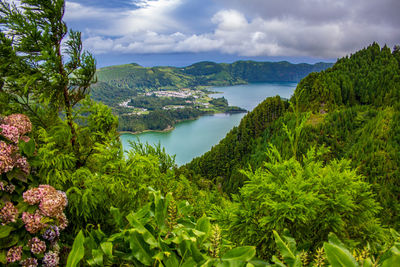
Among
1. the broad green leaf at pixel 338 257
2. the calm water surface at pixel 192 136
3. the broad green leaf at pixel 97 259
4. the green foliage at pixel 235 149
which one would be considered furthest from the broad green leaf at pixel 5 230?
the calm water surface at pixel 192 136

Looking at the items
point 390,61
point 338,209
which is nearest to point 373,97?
point 390,61

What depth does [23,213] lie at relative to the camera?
72.9 inches

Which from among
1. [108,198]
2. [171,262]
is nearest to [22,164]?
[108,198]

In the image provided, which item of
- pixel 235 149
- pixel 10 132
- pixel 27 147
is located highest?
pixel 10 132

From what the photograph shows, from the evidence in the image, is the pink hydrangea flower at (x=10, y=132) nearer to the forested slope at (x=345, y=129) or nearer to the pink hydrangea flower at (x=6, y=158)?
the pink hydrangea flower at (x=6, y=158)

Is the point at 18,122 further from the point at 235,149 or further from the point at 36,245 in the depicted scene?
the point at 235,149

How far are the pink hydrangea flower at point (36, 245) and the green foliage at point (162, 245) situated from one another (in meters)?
0.62

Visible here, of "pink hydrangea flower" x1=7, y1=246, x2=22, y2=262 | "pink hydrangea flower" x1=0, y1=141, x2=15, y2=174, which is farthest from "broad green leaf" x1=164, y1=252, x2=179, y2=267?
"pink hydrangea flower" x1=0, y1=141, x2=15, y2=174

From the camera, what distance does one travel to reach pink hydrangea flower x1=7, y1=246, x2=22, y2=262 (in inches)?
68.4

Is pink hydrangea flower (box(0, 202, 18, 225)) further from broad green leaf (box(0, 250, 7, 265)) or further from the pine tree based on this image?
the pine tree

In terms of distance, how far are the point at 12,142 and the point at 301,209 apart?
3.37m

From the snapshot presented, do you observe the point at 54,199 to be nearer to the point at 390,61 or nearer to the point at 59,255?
the point at 59,255

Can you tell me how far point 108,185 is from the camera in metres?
3.26

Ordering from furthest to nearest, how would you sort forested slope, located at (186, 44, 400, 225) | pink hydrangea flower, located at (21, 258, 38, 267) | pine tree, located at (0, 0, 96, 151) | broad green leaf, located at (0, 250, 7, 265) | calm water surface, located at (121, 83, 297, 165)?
calm water surface, located at (121, 83, 297, 165) < forested slope, located at (186, 44, 400, 225) < pine tree, located at (0, 0, 96, 151) < pink hydrangea flower, located at (21, 258, 38, 267) < broad green leaf, located at (0, 250, 7, 265)
